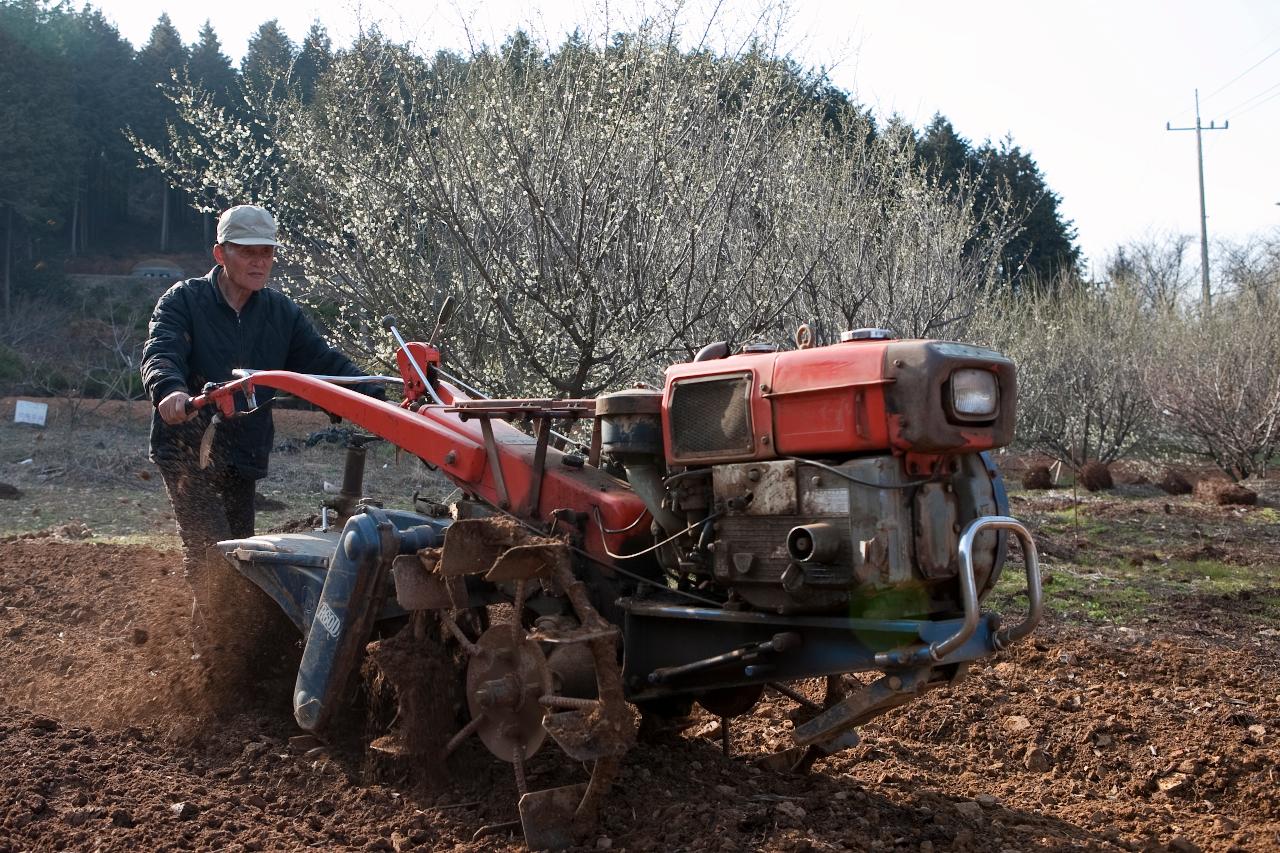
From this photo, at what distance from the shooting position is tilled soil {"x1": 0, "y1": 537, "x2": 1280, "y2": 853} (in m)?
4.02

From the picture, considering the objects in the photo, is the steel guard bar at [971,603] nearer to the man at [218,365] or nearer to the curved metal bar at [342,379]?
the curved metal bar at [342,379]

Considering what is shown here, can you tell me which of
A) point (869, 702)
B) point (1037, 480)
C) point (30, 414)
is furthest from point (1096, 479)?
point (869, 702)

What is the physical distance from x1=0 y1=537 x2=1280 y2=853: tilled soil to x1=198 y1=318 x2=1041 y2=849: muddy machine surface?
218 mm

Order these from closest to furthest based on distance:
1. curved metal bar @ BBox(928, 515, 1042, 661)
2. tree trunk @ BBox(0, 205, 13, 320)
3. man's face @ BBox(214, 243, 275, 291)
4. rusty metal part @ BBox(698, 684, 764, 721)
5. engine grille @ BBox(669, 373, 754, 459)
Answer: curved metal bar @ BBox(928, 515, 1042, 661) → engine grille @ BBox(669, 373, 754, 459) → rusty metal part @ BBox(698, 684, 764, 721) → man's face @ BBox(214, 243, 275, 291) → tree trunk @ BBox(0, 205, 13, 320)

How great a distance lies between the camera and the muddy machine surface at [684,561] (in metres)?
3.79

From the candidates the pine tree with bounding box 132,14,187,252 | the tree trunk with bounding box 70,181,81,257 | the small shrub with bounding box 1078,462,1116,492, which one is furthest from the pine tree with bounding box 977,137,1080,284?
the tree trunk with bounding box 70,181,81,257

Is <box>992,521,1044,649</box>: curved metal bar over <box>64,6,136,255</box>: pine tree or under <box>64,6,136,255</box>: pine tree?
under

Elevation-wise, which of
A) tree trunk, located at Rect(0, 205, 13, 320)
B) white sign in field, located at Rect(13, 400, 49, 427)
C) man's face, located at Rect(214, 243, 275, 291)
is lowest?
man's face, located at Rect(214, 243, 275, 291)

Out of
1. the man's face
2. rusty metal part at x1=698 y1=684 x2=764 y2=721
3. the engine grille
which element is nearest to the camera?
the engine grille

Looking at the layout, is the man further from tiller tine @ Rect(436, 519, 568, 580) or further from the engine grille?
the engine grille

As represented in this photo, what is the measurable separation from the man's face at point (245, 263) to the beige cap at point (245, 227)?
0.19 feet

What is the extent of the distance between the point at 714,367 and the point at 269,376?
213cm

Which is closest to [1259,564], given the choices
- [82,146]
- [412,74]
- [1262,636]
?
[1262,636]

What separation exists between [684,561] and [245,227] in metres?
2.69
